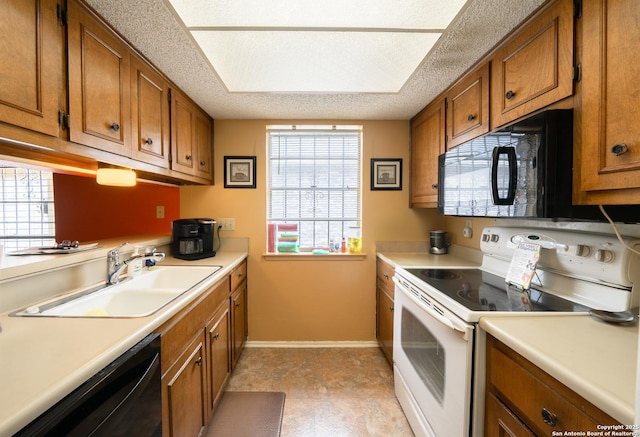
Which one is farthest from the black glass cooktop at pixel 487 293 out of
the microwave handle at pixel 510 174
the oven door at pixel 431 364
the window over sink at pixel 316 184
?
the window over sink at pixel 316 184

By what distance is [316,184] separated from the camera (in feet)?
8.64

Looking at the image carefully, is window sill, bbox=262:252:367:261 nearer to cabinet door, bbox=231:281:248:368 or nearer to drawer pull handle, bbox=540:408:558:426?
cabinet door, bbox=231:281:248:368

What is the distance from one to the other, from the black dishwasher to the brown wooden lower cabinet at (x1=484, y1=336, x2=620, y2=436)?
47.4 inches

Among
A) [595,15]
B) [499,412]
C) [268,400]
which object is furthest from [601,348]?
[268,400]

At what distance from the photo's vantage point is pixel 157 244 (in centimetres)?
200

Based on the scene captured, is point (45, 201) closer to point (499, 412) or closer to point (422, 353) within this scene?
point (422, 353)

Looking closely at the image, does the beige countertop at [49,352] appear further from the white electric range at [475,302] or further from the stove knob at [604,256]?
the stove knob at [604,256]

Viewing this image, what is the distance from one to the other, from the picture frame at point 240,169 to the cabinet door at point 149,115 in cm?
76

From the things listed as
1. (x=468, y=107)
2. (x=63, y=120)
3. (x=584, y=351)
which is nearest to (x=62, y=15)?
(x=63, y=120)

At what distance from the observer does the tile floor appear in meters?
1.55

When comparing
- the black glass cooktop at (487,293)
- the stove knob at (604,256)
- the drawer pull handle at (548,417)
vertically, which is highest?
the stove knob at (604,256)

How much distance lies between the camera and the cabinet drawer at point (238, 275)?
1.96 meters

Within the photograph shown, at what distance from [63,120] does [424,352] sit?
1.95 m

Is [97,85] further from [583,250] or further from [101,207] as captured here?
[583,250]
